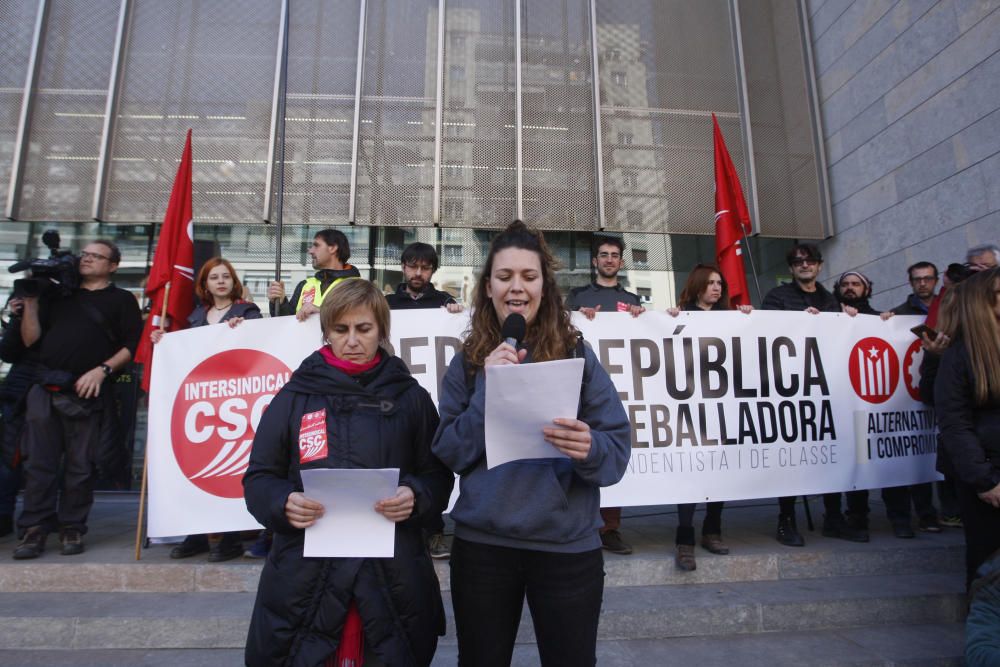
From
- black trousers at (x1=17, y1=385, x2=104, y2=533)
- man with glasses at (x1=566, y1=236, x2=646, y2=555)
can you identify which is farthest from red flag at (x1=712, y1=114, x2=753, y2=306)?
black trousers at (x1=17, y1=385, x2=104, y2=533)

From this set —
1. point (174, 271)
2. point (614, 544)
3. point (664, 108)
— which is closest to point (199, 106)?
point (174, 271)

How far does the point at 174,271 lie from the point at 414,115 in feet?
13.4

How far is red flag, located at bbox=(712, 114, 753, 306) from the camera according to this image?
16.0 feet

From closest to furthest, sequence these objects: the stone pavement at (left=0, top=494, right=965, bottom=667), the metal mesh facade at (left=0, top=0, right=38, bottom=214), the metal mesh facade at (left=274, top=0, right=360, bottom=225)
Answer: the stone pavement at (left=0, top=494, right=965, bottom=667)
the metal mesh facade at (left=0, top=0, right=38, bottom=214)
the metal mesh facade at (left=274, top=0, right=360, bottom=225)

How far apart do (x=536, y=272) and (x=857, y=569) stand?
364cm

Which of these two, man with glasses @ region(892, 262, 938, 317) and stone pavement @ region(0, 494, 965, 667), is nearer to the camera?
stone pavement @ region(0, 494, 965, 667)

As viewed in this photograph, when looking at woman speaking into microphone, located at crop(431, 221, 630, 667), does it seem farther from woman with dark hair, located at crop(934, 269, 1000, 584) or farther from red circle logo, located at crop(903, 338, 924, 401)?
red circle logo, located at crop(903, 338, 924, 401)

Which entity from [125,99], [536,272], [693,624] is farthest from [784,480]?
[125,99]

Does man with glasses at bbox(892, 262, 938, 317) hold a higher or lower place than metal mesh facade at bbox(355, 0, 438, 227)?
lower

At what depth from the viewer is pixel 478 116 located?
25.3 ft

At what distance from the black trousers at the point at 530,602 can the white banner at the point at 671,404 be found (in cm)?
229

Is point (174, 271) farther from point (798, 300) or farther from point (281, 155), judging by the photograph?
point (798, 300)

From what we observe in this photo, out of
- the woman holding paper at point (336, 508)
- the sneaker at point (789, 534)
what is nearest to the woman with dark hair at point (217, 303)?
the woman holding paper at point (336, 508)

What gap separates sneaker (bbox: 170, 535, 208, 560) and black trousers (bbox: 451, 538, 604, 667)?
317cm
